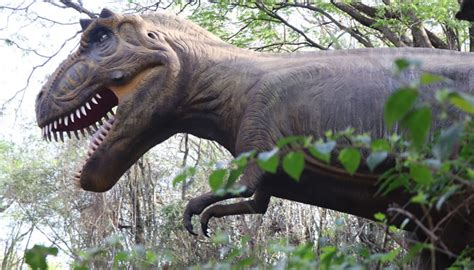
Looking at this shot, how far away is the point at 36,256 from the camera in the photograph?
243 cm

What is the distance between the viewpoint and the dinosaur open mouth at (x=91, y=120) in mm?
4214

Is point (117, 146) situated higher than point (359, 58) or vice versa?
point (359, 58)

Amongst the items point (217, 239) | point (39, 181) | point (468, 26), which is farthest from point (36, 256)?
point (39, 181)

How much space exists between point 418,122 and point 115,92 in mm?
2717

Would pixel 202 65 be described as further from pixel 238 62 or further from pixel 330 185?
pixel 330 185

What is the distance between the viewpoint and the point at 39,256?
2426 millimetres

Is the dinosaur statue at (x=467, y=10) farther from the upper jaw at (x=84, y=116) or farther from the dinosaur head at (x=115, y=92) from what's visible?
the upper jaw at (x=84, y=116)

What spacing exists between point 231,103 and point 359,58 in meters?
0.59

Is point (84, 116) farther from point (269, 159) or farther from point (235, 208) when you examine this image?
point (269, 159)

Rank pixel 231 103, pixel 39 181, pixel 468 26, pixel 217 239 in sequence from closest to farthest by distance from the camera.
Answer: pixel 217 239 → pixel 231 103 → pixel 468 26 → pixel 39 181

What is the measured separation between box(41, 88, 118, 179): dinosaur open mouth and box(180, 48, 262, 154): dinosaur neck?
381 millimetres

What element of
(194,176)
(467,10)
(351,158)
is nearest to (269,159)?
(351,158)

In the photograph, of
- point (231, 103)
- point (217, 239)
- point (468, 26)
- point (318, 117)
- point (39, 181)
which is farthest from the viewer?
point (39, 181)

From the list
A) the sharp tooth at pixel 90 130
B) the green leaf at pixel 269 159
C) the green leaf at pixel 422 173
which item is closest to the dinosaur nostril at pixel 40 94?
the sharp tooth at pixel 90 130
